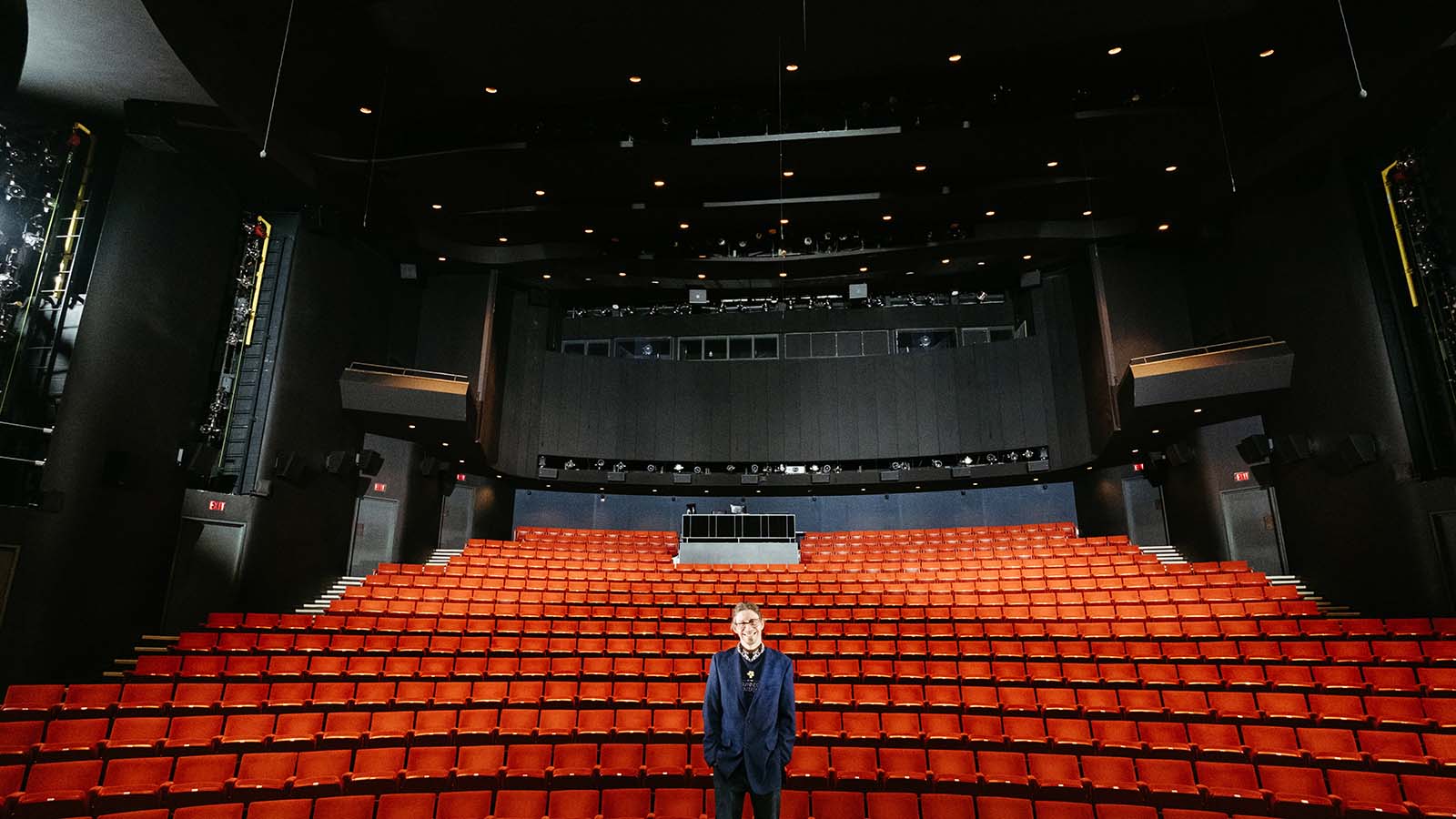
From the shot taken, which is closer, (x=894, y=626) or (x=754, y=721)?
(x=754, y=721)

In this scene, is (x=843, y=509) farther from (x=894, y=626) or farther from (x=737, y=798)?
(x=737, y=798)

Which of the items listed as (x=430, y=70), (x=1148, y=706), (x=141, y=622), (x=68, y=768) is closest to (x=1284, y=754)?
(x=1148, y=706)

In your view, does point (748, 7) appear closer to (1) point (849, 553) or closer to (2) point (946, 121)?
(2) point (946, 121)

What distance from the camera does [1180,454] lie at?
10633mm

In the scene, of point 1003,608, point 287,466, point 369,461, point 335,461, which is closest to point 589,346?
point 369,461

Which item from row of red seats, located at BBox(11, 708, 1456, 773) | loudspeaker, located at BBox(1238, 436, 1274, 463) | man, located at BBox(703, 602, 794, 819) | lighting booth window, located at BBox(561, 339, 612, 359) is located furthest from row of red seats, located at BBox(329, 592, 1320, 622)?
lighting booth window, located at BBox(561, 339, 612, 359)

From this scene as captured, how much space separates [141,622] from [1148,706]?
8.45 meters

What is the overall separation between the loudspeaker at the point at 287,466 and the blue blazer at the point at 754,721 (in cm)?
783

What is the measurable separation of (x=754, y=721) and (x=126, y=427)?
6.96m

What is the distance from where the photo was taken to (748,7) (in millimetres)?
7160

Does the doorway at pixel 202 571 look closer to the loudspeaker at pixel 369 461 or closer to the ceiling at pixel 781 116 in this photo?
the loudspeaker at pixel 369 461

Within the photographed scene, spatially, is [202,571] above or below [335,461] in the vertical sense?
below

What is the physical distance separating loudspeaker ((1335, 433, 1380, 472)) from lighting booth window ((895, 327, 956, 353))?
23.5ft

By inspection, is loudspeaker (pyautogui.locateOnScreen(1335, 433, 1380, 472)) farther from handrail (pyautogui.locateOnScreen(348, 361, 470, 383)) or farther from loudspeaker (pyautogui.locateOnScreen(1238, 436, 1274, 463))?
handrail (pyautogui.locateOnScreen(348, 361, 470, 383))
